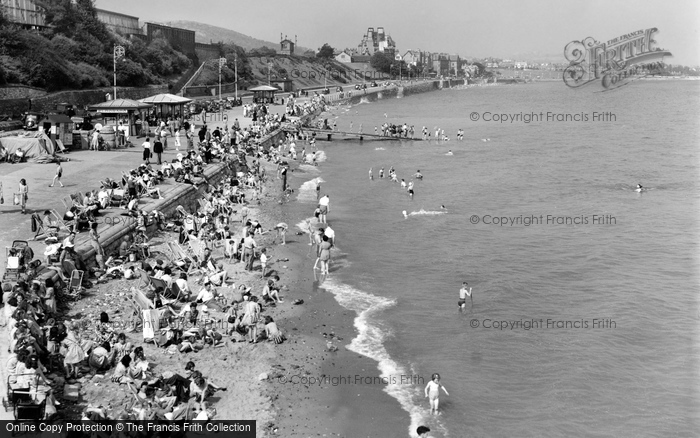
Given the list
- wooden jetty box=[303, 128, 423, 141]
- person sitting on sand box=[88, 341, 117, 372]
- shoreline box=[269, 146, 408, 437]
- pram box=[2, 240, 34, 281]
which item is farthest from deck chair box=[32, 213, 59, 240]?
wooden jetty box=[303, 128, 423, 141]

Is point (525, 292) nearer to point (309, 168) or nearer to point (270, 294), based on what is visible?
point (270, 294)

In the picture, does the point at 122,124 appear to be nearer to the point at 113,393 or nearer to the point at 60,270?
the point at 60,270

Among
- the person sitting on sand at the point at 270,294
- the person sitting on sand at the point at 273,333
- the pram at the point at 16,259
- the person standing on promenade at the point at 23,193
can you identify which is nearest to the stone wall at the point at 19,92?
the person standing on promenade at the point at 23,193

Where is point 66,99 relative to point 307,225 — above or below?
above

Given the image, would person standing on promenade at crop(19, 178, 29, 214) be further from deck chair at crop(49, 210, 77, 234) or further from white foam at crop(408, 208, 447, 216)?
white foam at crop(408, 208, 447, 216)

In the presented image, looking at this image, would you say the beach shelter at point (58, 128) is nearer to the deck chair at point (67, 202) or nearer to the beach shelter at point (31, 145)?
the beach shelter at point (31, 145)

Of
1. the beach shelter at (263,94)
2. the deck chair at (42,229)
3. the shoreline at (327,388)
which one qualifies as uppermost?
the beach shelter at (263,94)

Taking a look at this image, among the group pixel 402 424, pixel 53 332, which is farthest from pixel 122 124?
pixel 402 424

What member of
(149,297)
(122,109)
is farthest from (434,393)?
(122,109)
